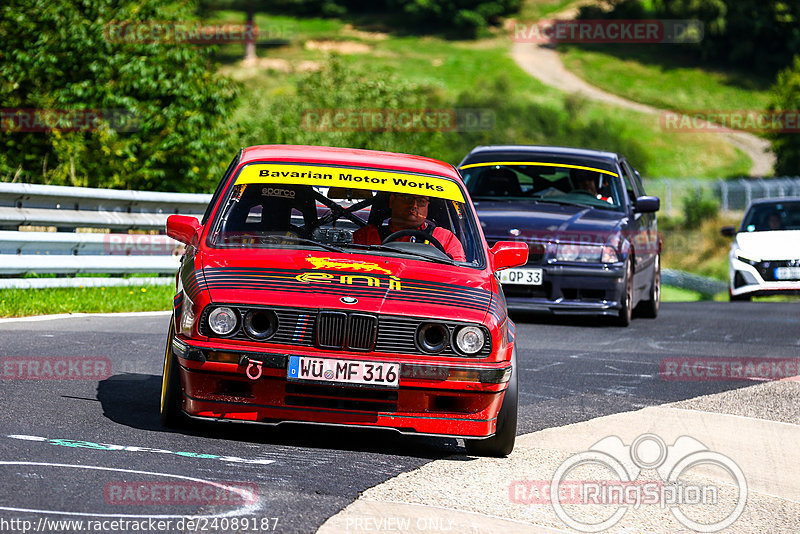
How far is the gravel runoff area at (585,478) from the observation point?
197 inches

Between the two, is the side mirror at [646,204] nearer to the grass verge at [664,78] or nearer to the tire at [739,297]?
the tire at [739,297]

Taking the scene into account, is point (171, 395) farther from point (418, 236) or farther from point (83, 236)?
point (83, 236)

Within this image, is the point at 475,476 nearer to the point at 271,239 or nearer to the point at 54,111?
the point at 271,239

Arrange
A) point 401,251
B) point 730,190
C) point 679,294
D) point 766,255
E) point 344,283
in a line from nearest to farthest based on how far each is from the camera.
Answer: point 344,283 → point 401,251 → point 766,255 → point 679,294 → point 730,190

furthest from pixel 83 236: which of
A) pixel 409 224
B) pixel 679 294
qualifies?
pixel 679 294

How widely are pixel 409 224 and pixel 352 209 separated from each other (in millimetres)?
346

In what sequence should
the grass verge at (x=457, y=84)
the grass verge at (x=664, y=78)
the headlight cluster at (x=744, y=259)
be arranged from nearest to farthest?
1. the headlight cluster at (x=744, y=259)
2. the grass verge at (x=457, y=84)
3. the grass verge at (x=664, y=78)

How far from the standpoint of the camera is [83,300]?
40.3 ft

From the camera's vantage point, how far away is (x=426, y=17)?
122625 mm

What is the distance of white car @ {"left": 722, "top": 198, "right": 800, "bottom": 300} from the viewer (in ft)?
58.4

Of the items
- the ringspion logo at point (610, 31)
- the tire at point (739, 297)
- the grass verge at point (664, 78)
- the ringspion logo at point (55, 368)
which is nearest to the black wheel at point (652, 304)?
the tire at point (739, 297)

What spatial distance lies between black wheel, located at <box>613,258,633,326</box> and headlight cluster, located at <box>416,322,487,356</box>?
271 inches

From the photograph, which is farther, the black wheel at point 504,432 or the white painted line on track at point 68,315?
the white painted line on track at point 68,315

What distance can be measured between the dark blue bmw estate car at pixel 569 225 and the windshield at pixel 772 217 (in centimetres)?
504
